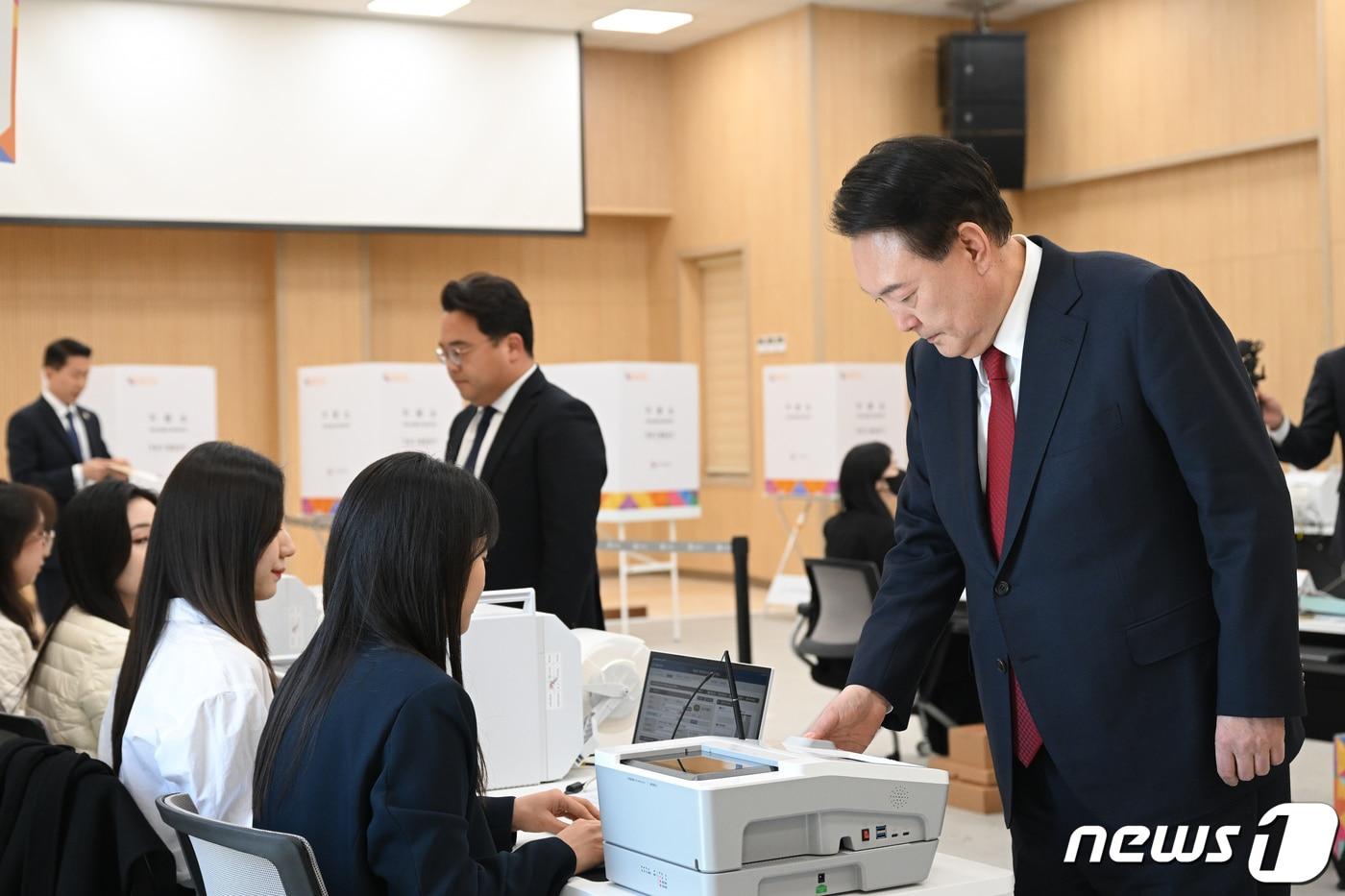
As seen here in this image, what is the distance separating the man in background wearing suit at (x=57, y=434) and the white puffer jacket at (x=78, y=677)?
Answer: 15.9ft

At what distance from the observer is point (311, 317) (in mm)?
10820

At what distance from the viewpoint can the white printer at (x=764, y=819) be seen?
5.84 feet

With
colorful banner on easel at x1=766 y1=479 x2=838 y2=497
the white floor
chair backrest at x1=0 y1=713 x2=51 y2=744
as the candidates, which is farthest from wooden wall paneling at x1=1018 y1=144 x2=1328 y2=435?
chair backrest at x1=0 y1=713 x2=51 y2=744

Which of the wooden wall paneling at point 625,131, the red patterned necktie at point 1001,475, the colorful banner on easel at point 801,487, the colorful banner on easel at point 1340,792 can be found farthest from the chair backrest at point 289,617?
the wooden wall paneling at point 625,131

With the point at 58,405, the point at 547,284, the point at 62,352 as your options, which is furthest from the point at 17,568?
the point at 547,284

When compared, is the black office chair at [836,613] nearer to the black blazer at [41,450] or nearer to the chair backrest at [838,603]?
the chair backrest at [838,603]

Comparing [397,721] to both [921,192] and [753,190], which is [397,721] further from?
[753,190]

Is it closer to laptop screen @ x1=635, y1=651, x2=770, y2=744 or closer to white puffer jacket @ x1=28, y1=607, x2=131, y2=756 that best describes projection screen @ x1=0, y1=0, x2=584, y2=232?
white puffer jacket @ x1=28, y1=607, x2=131, y2=756

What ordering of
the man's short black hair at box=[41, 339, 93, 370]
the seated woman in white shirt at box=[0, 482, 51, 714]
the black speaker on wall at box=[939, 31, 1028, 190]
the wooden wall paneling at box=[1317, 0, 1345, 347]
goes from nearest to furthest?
1. the seated woman in white shirt at box=[0, 482, 51, 714]
2. the man's short black hair at box=[41, 339, 93, 370]
3. the wooden wall paneling at box=[1317, 0, 1345, 347]
4. the black speaker on wall at box=[939, 31, 1028, 190]

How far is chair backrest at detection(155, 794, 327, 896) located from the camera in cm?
176

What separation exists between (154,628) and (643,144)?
9.84 metres

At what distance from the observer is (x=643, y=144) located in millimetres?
11953

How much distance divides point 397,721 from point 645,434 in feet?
23.7

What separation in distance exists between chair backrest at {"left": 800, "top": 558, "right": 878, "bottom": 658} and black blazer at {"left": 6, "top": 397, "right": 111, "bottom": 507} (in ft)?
14.1
